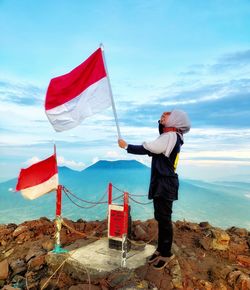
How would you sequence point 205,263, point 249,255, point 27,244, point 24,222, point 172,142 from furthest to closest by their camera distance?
point 24,222 < point 27,244 < point 249,255 < point 205,263 < point 172,142

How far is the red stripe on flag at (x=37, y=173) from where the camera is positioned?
752 centimetres

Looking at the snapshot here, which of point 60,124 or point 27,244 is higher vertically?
point 60,124

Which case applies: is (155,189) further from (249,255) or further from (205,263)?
(249,255)

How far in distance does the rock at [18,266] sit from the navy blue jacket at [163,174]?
365 centimetres

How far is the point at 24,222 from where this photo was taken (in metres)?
10.8

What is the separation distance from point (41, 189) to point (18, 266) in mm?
2074

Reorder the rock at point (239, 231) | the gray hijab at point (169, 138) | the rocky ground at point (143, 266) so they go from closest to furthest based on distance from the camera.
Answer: the gray hijab at point (169, 138) → the rocky ground at point (143, 266) → the rock at point (239, 231)

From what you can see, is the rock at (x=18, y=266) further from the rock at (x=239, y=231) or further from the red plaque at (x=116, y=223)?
the rock at (x=239, y=231)

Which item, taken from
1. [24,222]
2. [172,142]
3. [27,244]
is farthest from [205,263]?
[24,222]

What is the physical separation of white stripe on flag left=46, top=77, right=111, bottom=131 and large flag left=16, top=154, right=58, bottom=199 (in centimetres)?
93

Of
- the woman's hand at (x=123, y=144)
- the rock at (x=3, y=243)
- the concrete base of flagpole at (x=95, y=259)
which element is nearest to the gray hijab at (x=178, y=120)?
the woman's hand at (x=123, y=144)

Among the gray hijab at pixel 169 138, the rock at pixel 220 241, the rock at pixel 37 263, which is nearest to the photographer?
the gray hijab at pixel 169 138

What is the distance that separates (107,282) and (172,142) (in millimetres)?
2729

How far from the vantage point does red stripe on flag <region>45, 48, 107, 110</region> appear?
22.9ft
